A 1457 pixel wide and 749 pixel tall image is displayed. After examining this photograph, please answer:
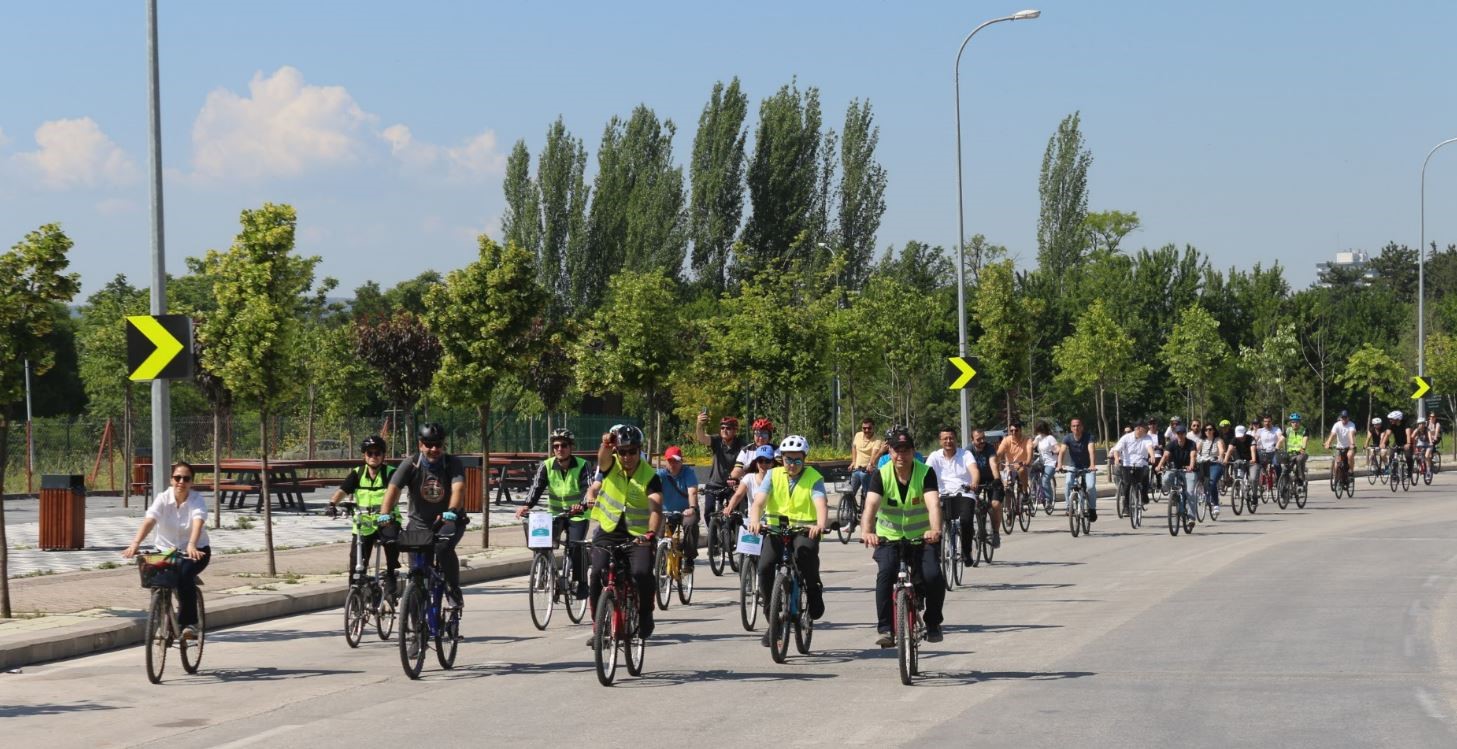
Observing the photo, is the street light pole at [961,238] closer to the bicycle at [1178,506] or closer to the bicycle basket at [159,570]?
the bicycle at [1178,506]

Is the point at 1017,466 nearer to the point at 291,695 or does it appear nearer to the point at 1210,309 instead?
the point at 291,695

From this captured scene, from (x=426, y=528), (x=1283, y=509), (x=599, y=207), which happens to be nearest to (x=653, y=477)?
(x=426, y=528)

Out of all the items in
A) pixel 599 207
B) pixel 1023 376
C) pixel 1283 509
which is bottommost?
pixel 1283 509

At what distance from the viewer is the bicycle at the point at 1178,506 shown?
25.5 m

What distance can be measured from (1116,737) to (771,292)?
1263 inches

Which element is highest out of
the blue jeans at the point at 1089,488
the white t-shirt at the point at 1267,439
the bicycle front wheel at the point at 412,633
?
the white t-shirt at the point at 1267,439

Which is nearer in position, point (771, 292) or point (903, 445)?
point (903, 445)

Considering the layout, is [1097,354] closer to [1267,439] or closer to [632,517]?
[1267,439]

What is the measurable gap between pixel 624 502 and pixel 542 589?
3.45 m

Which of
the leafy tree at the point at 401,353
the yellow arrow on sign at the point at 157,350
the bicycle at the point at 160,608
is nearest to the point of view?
the bicycle at the point at 160,608

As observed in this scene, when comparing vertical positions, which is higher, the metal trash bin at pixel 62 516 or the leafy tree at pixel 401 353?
the leafy tree at pixel 401 353

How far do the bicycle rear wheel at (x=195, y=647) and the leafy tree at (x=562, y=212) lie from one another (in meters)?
53.3

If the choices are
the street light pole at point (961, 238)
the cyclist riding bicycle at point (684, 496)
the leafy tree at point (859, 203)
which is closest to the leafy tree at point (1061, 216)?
the leafy tree at point (859, 203)

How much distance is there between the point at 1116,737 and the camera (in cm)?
875
